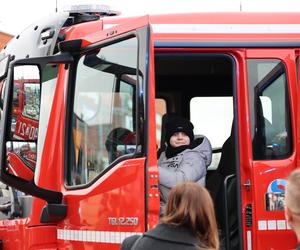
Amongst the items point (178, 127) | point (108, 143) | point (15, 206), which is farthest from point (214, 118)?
point (15, 206)

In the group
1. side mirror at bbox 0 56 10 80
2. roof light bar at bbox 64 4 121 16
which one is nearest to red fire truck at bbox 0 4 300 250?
roof light bar at bbox 64 4 121 16

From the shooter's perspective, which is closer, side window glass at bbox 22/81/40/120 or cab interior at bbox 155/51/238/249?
side window glass at bbox 22/81/40/120

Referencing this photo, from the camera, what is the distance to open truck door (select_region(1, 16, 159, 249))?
3.79 meters

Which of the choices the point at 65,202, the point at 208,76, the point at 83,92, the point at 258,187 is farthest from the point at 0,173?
the point at 208,76

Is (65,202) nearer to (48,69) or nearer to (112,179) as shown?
(112,179)

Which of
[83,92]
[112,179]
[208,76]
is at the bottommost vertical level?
[112,179]

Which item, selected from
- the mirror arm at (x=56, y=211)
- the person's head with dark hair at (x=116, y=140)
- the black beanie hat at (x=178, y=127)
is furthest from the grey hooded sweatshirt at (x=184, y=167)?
the mirror arm at (x=56, y=211)

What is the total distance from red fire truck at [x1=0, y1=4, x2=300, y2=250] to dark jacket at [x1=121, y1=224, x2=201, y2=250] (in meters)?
0.97

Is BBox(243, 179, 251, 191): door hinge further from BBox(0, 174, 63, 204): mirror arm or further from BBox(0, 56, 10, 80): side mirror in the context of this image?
BBox(0, 56, 10, 80): side mirror

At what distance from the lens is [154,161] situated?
12.3ft

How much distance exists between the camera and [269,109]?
4.24m

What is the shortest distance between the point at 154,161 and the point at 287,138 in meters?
1.00

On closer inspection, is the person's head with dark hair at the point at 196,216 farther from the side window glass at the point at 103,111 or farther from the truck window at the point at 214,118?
the truck window at the point at 214,118

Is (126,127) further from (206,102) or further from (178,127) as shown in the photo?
(206,102)
